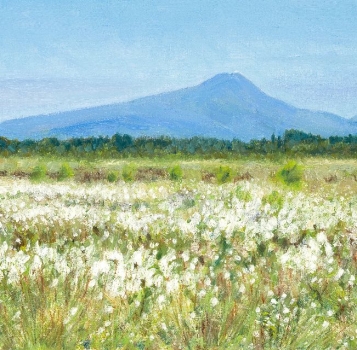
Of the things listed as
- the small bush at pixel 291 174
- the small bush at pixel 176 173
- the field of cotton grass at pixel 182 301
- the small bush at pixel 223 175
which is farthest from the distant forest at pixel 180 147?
the field of cotton grass at pixel 182 301

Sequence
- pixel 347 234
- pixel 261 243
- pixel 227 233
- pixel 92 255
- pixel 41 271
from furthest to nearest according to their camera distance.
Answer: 1. pixel 347 234
2. pixel 227 233
3. pixel 261 243
4. pixel 92 255
5. pixel 41 271

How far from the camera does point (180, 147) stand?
3772 inches

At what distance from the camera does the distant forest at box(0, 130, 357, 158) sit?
79.2 metres

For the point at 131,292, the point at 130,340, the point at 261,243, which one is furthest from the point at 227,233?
the point at 130,340

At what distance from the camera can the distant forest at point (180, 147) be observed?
7919 cm

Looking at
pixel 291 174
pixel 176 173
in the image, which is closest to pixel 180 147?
pixel 176 173

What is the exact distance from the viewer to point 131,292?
4801mm

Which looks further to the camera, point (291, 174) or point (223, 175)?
point (223, 175)

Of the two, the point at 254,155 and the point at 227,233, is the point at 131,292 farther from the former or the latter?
the point at 254,155

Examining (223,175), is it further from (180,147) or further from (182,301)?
(180,147)

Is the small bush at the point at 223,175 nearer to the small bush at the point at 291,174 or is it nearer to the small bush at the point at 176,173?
the small bush at the point at 176,173

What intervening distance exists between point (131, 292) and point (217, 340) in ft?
2.74

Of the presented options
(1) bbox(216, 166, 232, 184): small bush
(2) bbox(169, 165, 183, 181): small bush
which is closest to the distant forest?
(2) bbox(169, 165, 183, 181): small bush

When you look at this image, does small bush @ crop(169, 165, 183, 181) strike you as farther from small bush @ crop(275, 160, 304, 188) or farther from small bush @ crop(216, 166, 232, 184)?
small bush @ crop(275, 160, 304, 188)
